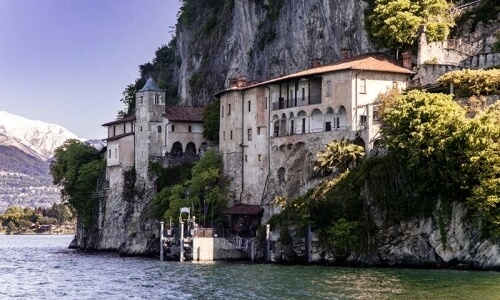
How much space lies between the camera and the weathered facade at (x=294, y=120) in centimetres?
9406

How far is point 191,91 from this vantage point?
142250 millimetres

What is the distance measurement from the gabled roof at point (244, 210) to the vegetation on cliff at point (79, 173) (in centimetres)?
3375

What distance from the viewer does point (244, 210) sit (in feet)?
331

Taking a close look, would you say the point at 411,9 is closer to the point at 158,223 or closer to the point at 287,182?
the point at 287,182

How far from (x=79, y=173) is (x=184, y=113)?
67.0ft

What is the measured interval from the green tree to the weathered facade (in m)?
5.97

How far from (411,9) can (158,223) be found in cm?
3436

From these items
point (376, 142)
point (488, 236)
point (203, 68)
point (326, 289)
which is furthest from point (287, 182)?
point (203, 68)

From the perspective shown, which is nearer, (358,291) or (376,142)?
(358,291)

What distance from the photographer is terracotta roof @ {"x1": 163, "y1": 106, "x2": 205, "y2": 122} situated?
12031cm

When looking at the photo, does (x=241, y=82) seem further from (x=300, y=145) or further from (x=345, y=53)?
(x=300, y=145)

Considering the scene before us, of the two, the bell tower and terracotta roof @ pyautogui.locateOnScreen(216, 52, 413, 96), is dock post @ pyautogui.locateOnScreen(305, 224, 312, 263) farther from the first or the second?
the bell tower

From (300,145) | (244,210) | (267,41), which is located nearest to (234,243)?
(244,210)

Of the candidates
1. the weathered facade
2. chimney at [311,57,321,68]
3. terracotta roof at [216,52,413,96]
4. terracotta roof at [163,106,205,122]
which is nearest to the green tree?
terracotta roof at [163,106,205,122]
